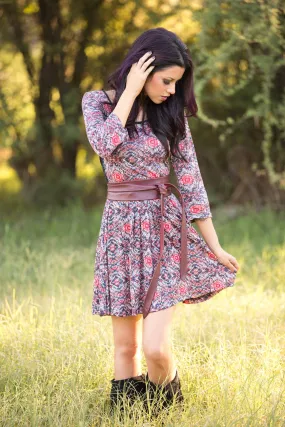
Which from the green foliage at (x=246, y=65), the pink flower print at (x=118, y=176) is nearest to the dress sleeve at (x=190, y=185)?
the pink flower print at (x=118, y=176)

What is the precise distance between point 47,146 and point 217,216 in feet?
7.61

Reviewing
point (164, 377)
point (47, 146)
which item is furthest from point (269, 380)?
point (47, 146)

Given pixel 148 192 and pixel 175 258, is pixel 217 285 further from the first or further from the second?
pixel 148 192

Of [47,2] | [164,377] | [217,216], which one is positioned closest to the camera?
[164,377]

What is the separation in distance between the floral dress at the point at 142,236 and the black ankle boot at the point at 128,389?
0.33m

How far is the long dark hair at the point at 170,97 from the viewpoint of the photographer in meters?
2.85

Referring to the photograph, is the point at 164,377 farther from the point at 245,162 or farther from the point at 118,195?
the point at 245,162

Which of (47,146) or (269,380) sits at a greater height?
(47,146)

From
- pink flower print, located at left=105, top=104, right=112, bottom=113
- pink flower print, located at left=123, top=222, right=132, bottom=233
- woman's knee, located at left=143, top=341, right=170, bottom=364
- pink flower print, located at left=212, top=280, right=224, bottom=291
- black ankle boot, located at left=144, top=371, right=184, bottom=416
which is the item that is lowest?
black ankle boot, located at left=144, top=371, right=184, bottom=416

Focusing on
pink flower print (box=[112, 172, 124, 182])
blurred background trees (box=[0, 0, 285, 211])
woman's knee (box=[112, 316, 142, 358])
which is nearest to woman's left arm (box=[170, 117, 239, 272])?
pink flower print (box=[112, 172, 124, 182])

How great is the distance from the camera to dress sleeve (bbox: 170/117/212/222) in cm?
298

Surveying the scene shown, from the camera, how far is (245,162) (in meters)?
8.38

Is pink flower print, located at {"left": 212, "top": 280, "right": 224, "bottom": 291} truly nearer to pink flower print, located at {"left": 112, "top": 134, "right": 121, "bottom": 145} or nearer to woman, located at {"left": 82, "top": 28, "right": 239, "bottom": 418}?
woman, located at {"left": 82, "top": 28, "right": 239, "bottom": 418}

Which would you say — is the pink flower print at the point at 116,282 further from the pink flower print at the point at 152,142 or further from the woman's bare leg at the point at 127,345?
the pink flower print at the point at 152,142
